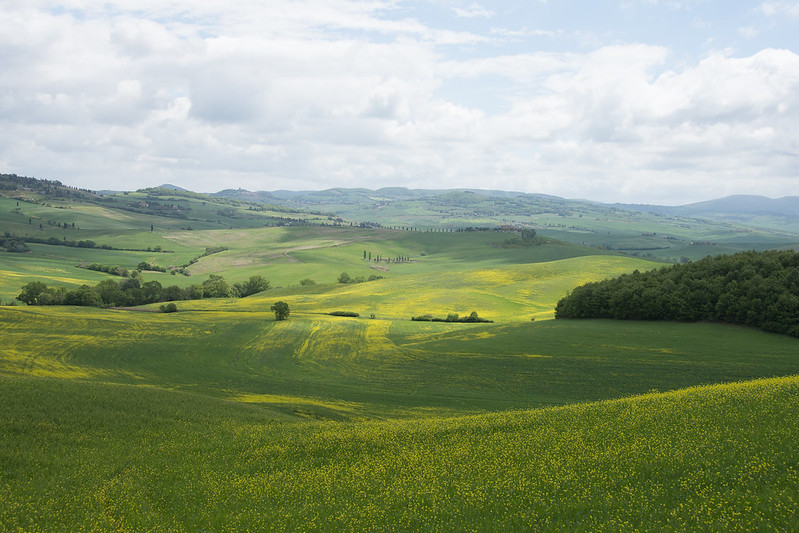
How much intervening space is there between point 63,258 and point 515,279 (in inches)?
6619

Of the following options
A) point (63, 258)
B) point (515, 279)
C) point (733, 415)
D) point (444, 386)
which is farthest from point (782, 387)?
point (63, 258)

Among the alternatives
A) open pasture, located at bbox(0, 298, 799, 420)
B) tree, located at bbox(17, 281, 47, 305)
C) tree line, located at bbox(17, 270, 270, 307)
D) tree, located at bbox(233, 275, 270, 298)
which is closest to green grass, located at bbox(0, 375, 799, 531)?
open pasture, located at bbox(0, 298, 799, 420)

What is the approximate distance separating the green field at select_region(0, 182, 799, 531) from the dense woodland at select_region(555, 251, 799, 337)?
2.72 m

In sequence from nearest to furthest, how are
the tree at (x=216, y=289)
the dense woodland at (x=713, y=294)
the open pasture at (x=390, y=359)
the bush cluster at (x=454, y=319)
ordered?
the open pasture at (x=390, y=359) < the dense woodland at (x=713, y=294) < the bush cluster at (x=454, y=319) < the tree at (x=216, y=289)

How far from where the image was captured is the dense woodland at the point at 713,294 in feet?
194

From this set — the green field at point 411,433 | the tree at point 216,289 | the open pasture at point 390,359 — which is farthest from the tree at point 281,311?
the tree at point 216,289

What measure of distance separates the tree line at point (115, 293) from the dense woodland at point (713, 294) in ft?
324

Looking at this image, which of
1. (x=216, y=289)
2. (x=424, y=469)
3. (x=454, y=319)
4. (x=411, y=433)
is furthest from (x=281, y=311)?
(x=424, y=469)

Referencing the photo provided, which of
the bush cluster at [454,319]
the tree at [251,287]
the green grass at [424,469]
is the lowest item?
the tree at [251,287]

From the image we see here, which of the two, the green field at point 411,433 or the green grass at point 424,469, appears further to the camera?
→ the green field at point 411,433

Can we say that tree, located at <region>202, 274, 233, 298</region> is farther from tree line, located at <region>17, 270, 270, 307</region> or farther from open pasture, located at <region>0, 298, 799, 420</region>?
open pasture, located at <region>0, 298, 799, 420</region>

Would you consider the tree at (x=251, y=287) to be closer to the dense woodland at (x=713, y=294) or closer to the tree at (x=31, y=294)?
the tree at (x=31, y=294)

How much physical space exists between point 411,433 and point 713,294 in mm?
55138

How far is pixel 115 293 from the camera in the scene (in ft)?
377
